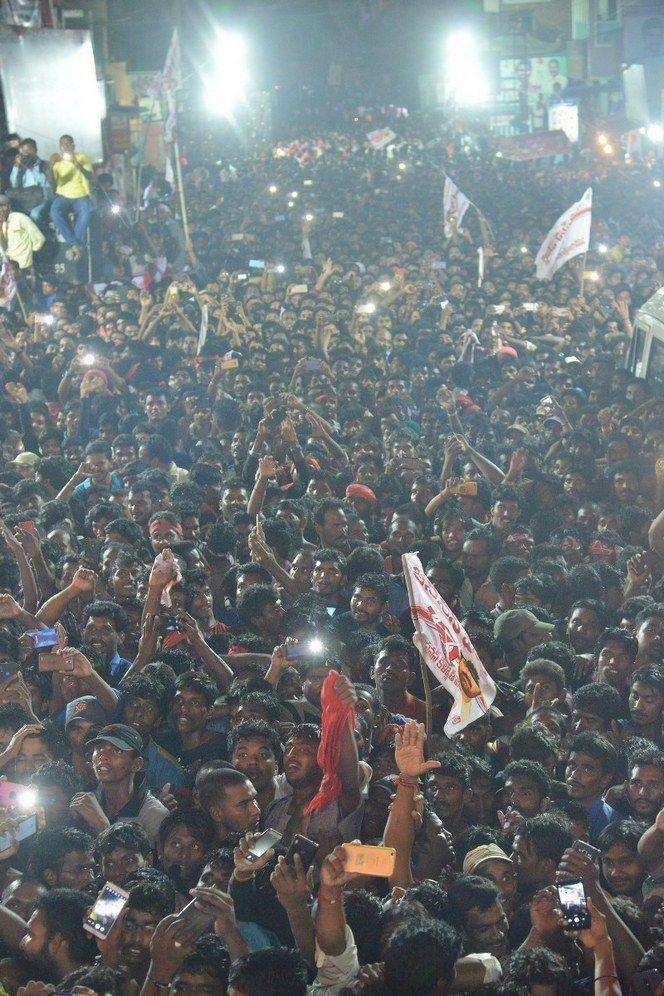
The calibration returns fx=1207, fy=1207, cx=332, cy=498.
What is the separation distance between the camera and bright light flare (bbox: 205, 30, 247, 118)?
36.4m

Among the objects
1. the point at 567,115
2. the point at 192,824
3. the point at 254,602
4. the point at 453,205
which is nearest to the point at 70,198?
the point at 453,205

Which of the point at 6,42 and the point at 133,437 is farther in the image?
the point at 6,42

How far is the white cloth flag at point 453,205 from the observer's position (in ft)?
61.7

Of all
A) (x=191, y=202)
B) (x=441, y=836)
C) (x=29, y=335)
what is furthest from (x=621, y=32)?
(x=441, y=836)

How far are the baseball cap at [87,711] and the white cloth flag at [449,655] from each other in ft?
4.68

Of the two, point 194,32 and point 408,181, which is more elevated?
point 194,32

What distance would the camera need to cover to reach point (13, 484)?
9.26m

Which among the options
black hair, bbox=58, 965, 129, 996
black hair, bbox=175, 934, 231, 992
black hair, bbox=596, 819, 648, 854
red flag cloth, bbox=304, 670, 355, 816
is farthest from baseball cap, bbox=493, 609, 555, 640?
black hair, bbox=58, 965, 129, 996

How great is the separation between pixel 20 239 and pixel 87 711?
37.6 feet

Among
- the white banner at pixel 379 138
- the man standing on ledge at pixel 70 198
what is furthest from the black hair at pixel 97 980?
the white banner at pixel 379 138

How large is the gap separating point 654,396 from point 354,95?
36106mm

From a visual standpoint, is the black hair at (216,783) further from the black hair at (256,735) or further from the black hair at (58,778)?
the black hair at (58,778)

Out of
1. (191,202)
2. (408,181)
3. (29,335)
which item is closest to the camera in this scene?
(29,335)

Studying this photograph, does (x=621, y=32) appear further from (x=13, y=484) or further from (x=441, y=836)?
(x=441, y=836)
